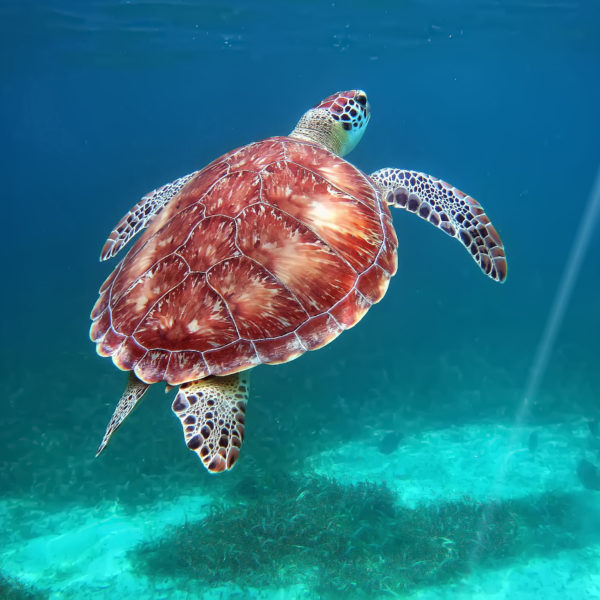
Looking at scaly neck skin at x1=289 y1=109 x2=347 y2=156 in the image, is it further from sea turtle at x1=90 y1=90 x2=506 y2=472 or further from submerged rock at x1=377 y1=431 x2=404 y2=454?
submerged rock at x1=377 y1=431 x2=404 y2=454

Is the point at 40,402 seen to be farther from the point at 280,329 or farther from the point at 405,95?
the point at 405,95

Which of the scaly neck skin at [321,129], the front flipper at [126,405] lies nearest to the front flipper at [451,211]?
the scaly neck skin at [321,129]

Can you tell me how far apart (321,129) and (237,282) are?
3.38m

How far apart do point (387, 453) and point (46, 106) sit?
33.7 m

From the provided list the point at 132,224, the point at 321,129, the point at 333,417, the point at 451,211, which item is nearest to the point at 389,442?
the point at 333,417

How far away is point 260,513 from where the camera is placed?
6324 mm

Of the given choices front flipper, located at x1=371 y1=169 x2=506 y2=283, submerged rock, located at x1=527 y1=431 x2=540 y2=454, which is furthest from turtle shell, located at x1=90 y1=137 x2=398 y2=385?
submerged rock, located at x1=527 y1=431 x2=540 y2=454

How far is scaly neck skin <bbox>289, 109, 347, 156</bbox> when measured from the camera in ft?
17.7

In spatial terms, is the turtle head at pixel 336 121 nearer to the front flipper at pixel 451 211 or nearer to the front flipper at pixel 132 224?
the front flipper at pixel 451 211

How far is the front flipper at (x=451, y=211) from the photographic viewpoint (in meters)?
3.95

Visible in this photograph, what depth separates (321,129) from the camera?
17.9ft

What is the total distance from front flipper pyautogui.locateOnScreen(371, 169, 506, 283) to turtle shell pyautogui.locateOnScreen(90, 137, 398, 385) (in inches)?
34.1

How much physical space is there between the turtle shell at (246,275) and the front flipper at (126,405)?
0.72ft

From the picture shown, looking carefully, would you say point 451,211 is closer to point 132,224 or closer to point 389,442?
point 132,224
